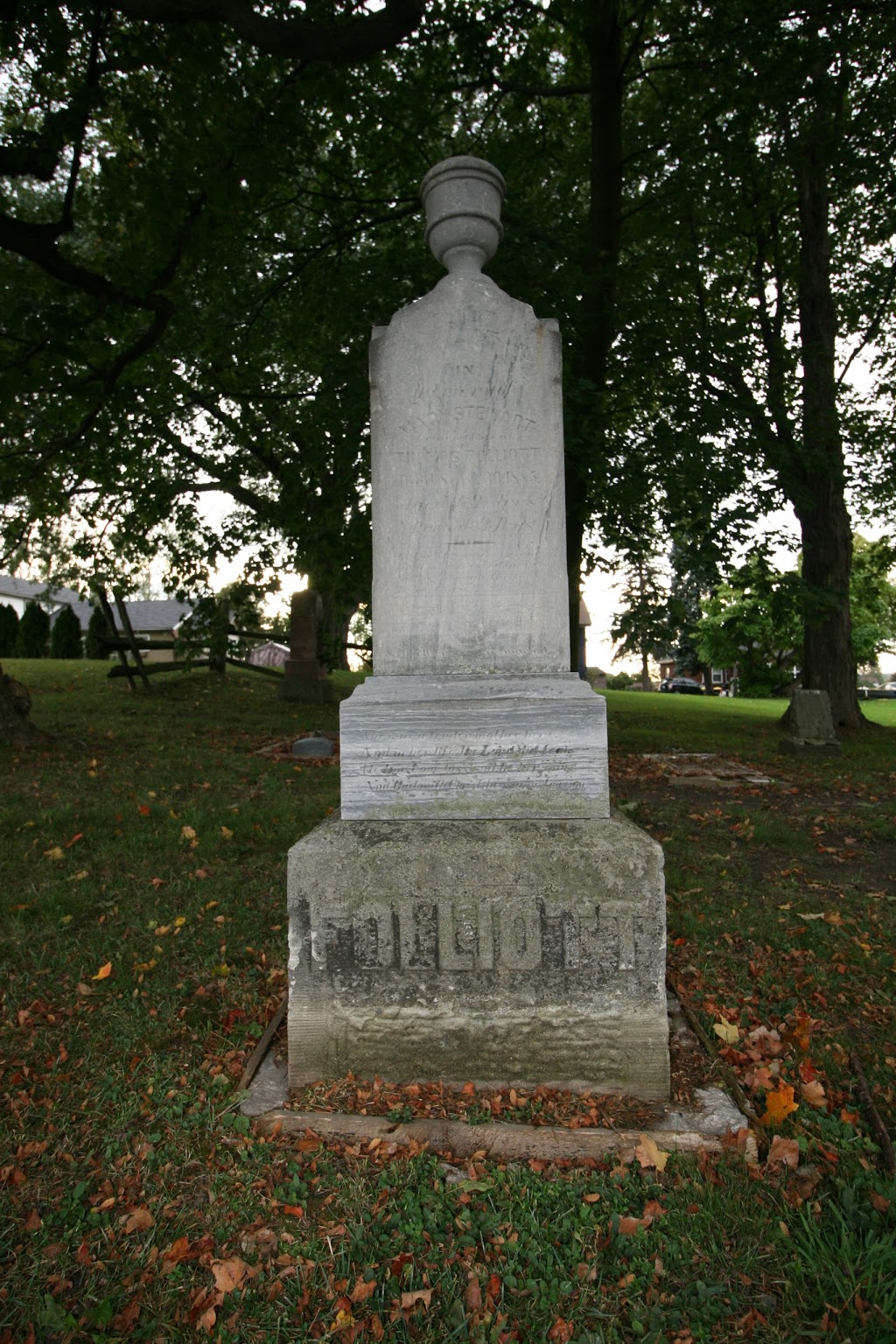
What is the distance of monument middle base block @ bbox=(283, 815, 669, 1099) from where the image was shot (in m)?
2.66

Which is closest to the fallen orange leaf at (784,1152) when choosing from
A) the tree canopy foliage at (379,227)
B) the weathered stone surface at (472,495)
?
the weathered stone surface at (472,495)

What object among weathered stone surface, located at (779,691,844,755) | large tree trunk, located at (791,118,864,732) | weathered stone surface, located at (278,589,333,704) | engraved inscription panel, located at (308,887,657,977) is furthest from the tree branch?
weathered stone surface, located at (278,589,333,704)

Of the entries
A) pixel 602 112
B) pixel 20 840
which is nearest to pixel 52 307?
pixel 20 840

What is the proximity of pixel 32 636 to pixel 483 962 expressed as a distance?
30.2m

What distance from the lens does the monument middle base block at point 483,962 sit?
266 cm

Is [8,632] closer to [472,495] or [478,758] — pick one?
[472,495]

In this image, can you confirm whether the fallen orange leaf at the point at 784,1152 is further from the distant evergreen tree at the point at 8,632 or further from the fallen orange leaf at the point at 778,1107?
the distant evergreen tree at the point at 8,632

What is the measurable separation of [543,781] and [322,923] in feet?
2.98

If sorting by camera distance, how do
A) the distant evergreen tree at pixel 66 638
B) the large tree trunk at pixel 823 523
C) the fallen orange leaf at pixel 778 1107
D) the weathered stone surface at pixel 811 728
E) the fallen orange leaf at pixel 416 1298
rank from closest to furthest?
the fallen orange leaf at pixel 416 1298 → the fallen orange leaf at pixel 778 1107 → the weathered stone surface at pixel 811 728 → the large tree trunk at pixel 823 523 → the distant evergreen tree at pixel 66 638

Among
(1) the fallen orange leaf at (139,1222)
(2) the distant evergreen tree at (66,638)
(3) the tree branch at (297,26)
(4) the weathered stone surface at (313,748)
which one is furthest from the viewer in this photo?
(2) the distant evergreen tree at (66,638)

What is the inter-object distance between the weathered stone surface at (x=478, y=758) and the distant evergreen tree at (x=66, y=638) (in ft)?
90.5

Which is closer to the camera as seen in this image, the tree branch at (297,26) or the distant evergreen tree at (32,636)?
the tree branch at (297,26)

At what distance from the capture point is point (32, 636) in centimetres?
2875

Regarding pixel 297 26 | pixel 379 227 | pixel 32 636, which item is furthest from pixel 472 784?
pixel 32 636
